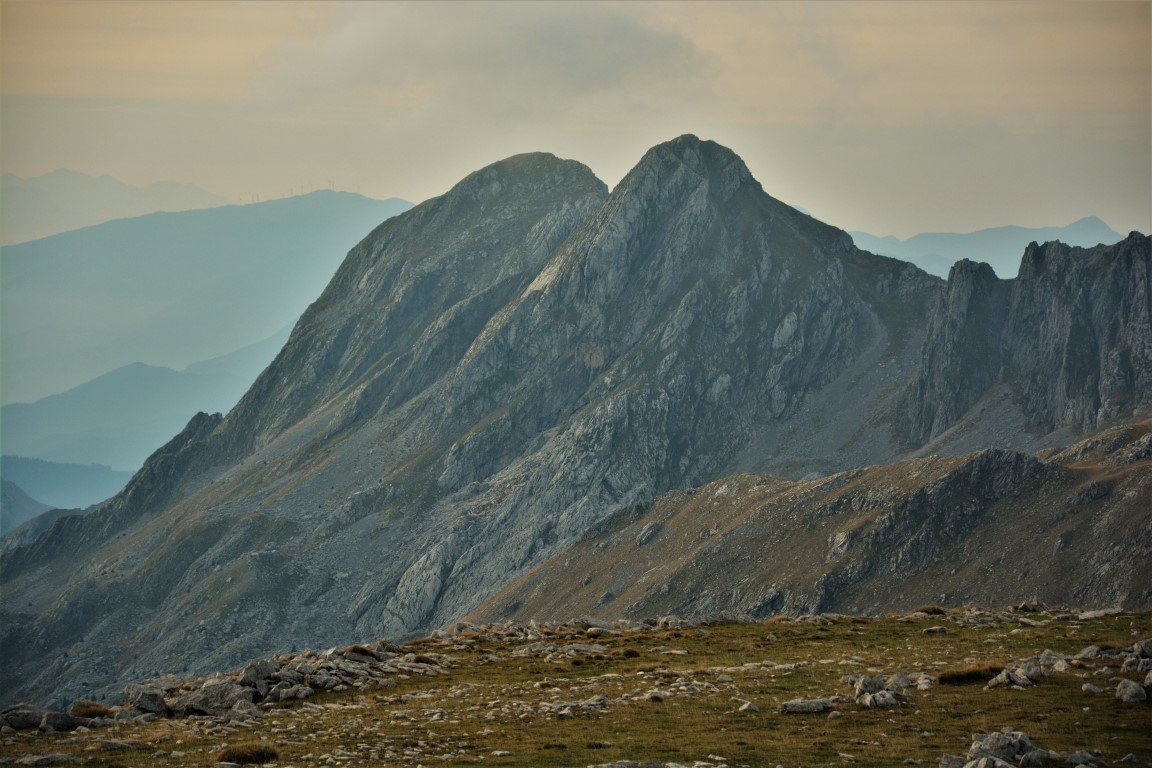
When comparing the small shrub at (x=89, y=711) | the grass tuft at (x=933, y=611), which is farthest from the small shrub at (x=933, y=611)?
the small shrub at (x=89, y=711)

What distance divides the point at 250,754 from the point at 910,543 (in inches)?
5168

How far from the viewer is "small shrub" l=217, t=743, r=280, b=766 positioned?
3676 cm

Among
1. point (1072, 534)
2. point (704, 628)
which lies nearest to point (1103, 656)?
point (704, 628)

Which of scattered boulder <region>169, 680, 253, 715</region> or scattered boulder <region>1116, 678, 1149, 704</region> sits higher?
scattered boulder <region>169, 680, 253, 715</region>

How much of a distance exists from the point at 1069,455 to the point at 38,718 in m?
165

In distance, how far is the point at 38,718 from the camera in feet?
147

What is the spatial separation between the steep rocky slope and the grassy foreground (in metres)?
87.8

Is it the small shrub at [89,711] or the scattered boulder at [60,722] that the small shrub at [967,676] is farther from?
the scattered boulder at [60,722]

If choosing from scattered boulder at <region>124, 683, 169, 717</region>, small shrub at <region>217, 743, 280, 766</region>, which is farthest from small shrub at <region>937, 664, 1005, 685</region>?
scattered boulder at <region>124, 683, 169, 717</region>

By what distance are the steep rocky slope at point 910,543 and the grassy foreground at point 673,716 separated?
288 ft

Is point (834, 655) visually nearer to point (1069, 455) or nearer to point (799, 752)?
point (799, 752)

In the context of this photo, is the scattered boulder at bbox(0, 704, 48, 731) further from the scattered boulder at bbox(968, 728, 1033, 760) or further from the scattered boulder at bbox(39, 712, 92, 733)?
the scattered boulder at bbox(968, 728, 1033, 760)

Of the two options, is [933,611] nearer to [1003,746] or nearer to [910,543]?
[1003,746]

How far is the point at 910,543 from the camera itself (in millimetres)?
153250
